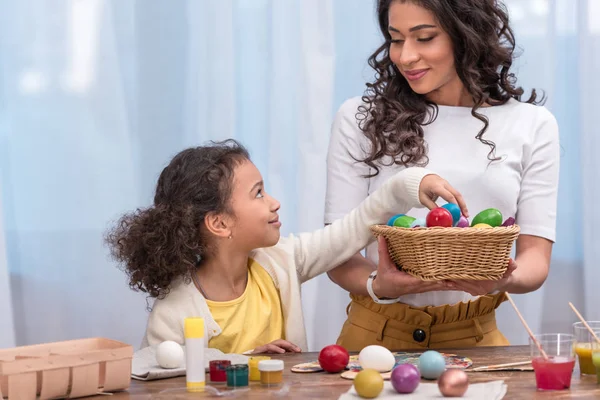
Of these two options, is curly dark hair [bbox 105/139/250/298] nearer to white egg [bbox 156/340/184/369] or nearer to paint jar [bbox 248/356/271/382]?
white egg [bbox 156/340/184/369]

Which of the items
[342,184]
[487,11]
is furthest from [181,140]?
[487,11]

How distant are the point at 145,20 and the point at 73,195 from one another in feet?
2.11

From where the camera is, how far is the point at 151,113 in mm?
3064

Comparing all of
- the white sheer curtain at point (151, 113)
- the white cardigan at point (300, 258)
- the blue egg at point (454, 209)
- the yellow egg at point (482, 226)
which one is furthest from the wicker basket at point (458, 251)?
the white sheer curtain at point (151, 113)

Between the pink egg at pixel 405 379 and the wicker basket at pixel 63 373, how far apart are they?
0.48 metres

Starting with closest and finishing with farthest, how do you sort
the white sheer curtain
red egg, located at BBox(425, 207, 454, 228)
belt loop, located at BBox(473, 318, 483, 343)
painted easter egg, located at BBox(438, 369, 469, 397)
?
painted easter egg, located at BBox(438, 369, 469, 397)
red egg, located at BBox(425, 207, 454, 228)
belt loop, located at BBox(473, 318, 483, 343)
the white sheer curtain

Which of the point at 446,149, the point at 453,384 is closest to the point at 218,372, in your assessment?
the point at 453,384

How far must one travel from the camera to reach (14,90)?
9.95 feet

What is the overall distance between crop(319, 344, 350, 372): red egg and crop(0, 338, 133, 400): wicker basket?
0.36 metres

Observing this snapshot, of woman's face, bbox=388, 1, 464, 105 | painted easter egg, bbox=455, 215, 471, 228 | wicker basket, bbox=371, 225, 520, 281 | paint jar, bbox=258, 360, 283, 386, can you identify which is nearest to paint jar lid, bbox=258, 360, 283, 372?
paint jar, bbox=258, 360, 283, 386

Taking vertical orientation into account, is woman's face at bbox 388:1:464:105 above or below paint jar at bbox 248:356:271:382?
above

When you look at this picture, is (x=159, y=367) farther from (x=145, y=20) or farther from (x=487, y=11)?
(x=145, y=20)

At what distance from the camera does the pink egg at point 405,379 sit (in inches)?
58.6

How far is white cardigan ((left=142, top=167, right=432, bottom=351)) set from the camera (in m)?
2.01
